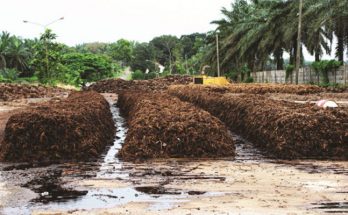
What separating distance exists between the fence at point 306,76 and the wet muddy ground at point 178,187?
85.3ft

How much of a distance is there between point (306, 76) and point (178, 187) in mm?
34484

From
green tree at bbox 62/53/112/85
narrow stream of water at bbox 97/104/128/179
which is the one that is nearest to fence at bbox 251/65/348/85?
narrow stream of water at bbox 97/104/128/179

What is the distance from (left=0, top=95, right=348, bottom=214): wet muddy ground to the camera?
525 cm

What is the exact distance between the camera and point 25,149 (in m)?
8.66

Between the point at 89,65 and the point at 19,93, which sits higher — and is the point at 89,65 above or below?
above

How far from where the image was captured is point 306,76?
39.2 metres

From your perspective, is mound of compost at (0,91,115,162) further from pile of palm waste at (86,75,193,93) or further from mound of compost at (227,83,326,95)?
pile of palm waste at (86,75,193,93)

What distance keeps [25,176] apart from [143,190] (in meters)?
1.94

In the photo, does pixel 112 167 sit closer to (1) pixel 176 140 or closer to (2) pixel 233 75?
(1) pixel 176 140

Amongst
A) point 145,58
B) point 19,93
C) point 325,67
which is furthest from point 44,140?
point 145,58

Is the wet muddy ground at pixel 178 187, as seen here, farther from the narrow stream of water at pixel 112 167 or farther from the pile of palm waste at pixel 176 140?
the pile of palm waste at pixel 176 140

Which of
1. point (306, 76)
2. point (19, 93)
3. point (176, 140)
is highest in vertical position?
point (306, 76)

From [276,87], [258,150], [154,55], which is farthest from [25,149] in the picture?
[154,55]

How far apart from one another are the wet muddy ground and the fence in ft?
85.3
